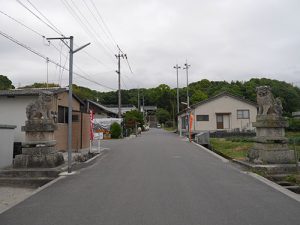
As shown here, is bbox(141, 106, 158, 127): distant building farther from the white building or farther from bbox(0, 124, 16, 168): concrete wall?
bbox(0, 124, 16, 168): concrete wall

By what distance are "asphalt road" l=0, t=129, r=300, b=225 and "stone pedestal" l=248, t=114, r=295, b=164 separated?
1.69m

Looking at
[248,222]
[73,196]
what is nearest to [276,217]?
[248,222]

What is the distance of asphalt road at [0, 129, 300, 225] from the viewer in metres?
5.39

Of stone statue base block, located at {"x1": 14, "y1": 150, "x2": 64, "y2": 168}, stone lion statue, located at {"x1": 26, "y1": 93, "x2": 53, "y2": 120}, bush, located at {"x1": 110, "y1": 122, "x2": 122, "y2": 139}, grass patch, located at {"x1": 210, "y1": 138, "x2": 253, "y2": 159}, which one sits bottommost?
grass patch, located at {"x1": 210, "y1": 138, "x2": 253, "y2": 159}

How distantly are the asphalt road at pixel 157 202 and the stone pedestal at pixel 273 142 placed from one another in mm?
1694

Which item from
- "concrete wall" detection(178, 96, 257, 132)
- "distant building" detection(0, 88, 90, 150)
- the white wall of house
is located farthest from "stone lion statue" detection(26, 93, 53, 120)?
"concrete wall" detection(178, 96, 257, 132)

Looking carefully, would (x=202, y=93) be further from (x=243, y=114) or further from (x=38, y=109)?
(x=38, y=109)

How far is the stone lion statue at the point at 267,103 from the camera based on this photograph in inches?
446

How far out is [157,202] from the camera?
6484 mm

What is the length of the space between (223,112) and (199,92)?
29.0 m

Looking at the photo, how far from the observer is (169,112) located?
100750mm

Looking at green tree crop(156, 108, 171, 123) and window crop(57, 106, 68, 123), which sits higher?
green tree crop(156, 108, 171, 123)

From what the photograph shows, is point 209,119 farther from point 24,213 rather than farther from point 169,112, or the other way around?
point 169,112

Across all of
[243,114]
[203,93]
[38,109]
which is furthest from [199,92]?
[38,109]
